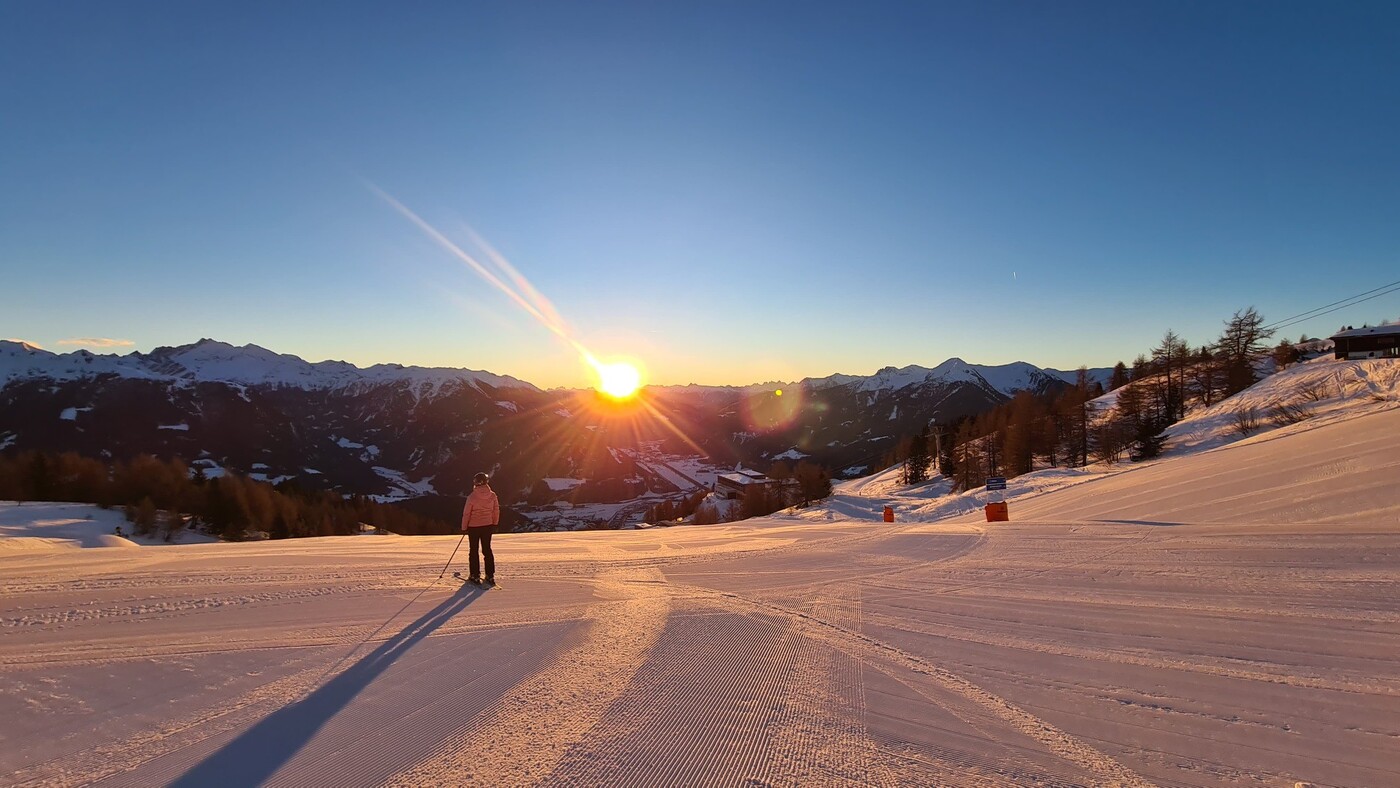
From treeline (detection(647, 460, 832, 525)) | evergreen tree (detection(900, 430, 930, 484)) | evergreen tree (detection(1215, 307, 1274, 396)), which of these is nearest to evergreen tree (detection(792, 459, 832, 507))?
treeline (detection(647, 460, 832, 525))

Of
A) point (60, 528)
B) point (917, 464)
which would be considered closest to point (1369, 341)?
point (917, 464)

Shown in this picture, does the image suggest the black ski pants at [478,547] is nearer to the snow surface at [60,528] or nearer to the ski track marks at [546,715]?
the ski track marks at [546,715]

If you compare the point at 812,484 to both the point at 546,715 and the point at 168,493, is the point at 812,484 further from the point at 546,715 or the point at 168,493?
the point at 546,715

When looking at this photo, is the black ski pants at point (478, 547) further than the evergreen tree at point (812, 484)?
No

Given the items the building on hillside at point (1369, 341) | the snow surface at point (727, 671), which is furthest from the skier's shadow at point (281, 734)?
the building on hillside at point (1369, 341)

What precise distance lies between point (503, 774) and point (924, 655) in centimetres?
409

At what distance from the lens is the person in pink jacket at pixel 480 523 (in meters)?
9.92

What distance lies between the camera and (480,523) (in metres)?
10.1

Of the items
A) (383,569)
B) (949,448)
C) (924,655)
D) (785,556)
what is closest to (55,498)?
(383,569)

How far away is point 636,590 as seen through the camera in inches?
363

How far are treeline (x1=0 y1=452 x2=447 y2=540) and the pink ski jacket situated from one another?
2724 inches

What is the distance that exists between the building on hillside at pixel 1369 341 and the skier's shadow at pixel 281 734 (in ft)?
313

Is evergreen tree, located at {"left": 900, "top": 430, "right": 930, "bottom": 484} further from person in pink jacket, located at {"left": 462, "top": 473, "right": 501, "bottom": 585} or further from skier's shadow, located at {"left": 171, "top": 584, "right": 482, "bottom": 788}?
skier's shadow, located at {"left": 171, "top": 584, "right": 482, "bottom": 788}

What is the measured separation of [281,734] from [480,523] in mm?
5984
